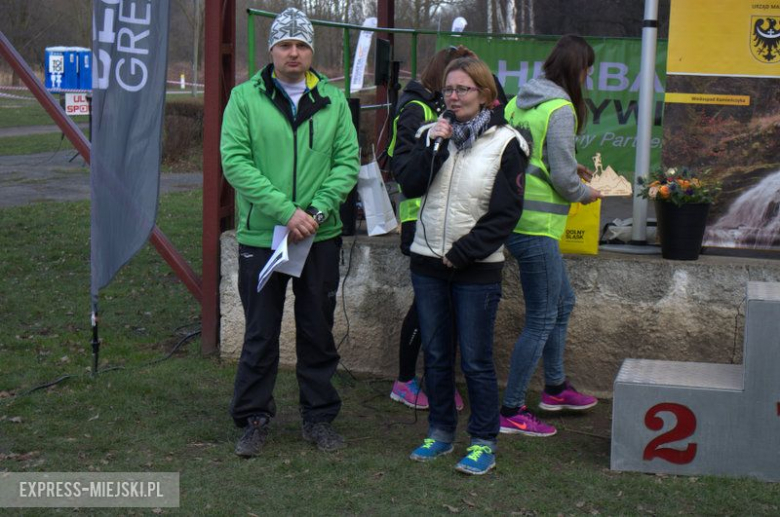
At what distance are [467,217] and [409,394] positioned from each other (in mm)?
1586

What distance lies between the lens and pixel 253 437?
493 cm

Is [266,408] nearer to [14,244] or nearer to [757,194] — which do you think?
[757,194]

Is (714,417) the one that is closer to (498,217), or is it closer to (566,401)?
(566,401)

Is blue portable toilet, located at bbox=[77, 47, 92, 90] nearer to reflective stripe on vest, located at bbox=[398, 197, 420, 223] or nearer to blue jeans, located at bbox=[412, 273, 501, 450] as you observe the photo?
reflective stripe on vest, located at bbox=[398, 197, 420, 223]

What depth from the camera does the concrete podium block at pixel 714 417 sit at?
181 inches

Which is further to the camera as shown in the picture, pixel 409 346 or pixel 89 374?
pixel 89 374

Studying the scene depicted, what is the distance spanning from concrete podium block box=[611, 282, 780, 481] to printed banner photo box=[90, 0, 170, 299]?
275 cm

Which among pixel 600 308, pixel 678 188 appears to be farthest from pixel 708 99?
pixel 600 308

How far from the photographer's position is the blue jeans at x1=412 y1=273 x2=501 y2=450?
4574mm

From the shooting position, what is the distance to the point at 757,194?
608cm

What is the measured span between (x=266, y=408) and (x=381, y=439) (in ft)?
2.01

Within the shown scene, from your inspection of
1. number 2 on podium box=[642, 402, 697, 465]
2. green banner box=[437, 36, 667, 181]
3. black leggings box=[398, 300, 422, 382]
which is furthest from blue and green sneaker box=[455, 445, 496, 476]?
green banner box=[437, 36, 667, 181]

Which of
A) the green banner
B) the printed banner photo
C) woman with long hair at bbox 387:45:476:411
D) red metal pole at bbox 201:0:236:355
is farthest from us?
the green banner

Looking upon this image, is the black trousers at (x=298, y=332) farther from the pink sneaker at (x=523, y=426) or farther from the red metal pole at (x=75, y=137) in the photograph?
the red metal pole at (x=75, y=137)
